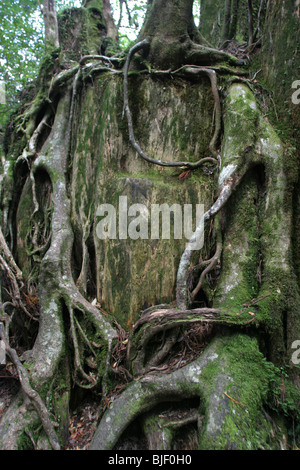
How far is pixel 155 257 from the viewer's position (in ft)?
9.80

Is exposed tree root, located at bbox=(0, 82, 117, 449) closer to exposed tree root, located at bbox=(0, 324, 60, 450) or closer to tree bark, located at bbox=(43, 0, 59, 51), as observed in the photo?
exposed tree root, located at bbox=(0, 324, 60, 450)

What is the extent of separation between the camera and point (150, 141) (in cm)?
340

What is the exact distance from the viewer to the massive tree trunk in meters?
2.24

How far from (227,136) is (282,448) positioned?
266 cm

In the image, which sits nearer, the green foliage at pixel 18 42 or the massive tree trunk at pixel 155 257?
the massive tree trunk at pixel 155 257

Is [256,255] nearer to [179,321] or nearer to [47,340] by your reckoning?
Result: [179,321]

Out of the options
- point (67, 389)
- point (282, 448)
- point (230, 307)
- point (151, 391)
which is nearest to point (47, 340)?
point (67, 389)

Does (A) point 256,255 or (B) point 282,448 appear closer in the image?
(B) point 282,448

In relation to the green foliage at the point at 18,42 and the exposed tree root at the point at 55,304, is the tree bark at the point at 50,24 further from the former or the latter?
the green foliage at the point at 18,42

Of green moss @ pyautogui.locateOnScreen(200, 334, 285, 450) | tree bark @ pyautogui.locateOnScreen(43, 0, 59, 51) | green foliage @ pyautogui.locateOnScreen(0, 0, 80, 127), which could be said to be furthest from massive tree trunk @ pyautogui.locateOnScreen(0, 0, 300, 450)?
green foliage @ pyautogui.locateOnScreen(0, 0, 80, 127)

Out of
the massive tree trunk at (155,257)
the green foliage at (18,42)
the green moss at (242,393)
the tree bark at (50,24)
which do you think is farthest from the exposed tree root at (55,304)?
the green foliage at (18,42)

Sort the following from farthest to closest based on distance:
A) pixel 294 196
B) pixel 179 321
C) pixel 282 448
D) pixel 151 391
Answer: pixel 294 196
pixel 179 321
pixel 151 391
pixel 282 448

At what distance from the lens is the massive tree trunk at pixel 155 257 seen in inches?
88.4

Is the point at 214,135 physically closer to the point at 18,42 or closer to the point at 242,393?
the point at 242,393
